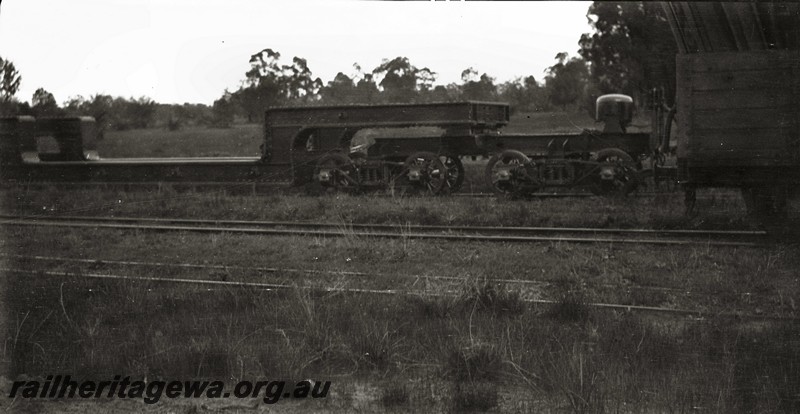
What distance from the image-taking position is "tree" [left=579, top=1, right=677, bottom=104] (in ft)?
22.2

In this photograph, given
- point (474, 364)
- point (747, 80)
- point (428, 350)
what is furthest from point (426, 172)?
point (474, 364)

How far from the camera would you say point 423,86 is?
15258 millimetres

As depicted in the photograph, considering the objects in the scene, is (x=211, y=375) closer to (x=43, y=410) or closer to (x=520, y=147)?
(x=43, y=410)

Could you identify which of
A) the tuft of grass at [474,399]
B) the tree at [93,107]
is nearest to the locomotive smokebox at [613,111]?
the tree at [93,107]

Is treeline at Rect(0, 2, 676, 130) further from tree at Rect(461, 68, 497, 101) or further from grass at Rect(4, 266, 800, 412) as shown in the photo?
grass at Rect(4, 266, 800, 412)

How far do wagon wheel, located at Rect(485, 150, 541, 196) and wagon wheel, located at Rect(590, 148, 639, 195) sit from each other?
3.69ft

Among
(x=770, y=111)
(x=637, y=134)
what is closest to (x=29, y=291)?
(x=770, y=111)

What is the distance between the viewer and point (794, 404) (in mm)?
4027

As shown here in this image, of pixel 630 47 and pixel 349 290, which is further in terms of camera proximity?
pixel 630 47

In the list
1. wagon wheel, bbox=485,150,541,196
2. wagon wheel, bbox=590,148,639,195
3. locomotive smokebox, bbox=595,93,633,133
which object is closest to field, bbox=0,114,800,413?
wagon wheel, bbox=590,148,639,195

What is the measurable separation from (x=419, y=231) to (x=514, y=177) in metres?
4.41

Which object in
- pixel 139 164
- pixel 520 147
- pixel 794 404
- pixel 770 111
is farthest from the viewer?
pixel 139 164

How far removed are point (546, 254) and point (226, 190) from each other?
916cm

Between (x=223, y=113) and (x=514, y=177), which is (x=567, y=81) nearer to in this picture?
(x=514, y=177)
